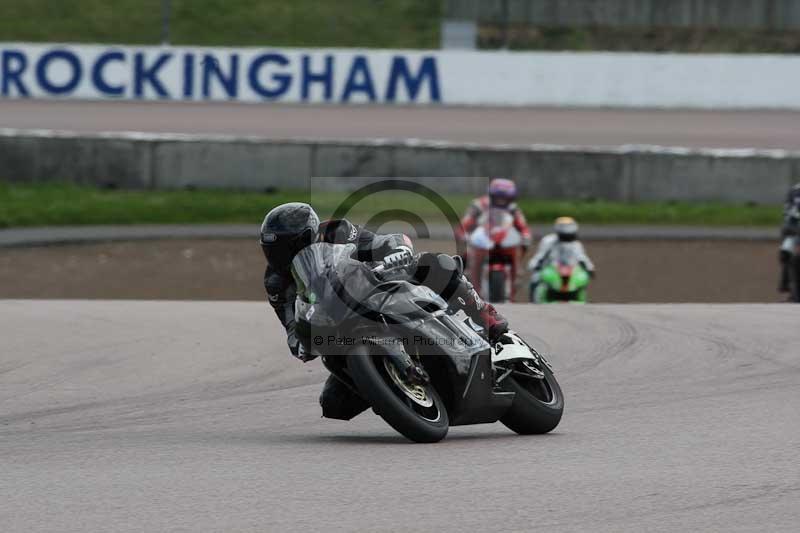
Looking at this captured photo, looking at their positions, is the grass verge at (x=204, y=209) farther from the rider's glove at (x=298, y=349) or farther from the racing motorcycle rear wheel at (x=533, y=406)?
the rider's glove at (x=298, y=349)

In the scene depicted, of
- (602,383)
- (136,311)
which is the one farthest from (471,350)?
(136,311)

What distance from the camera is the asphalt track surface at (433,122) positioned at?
25281 millimetres

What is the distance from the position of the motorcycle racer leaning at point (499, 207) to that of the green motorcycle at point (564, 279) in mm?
1189

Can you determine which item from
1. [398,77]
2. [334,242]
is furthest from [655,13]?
[334,242]

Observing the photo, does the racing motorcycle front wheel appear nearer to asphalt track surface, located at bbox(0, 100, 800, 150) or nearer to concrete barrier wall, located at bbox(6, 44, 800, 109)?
asphalt track surface, located at bbox(0, 100, 800, 150)

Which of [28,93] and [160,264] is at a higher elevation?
[28,93]

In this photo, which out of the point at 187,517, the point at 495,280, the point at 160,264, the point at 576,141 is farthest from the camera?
the point at 576,141

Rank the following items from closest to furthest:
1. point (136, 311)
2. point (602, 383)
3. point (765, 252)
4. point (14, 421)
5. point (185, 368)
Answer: point (14, 421)
point (602, 383)
point (185, 368)
point (136, 311)
point (765, 252)

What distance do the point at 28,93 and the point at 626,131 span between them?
11.4 meters

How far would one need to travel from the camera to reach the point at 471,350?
6.22m

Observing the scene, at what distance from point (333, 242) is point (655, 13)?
34.3 meters

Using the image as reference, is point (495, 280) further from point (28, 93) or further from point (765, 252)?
point (28, 93)

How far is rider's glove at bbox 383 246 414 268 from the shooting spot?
5980 mm

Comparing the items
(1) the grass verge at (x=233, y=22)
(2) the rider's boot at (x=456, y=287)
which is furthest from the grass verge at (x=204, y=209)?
(1) the grass verge at (x=233, y=22)
